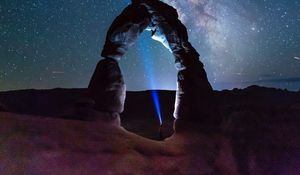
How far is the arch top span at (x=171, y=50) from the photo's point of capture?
39.1ft

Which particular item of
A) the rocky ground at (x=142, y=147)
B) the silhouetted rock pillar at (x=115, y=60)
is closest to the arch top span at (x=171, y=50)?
the silhouetted rock pillar at (x=115, y=60)

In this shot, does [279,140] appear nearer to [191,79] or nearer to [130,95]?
[191,79]

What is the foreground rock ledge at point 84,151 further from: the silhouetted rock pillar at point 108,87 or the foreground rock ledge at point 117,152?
the silhouetted rock pillar at point 108,87

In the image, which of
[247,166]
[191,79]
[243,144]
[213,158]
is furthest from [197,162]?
[191,79]

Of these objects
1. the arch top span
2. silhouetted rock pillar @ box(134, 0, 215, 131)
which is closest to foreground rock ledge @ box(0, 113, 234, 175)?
silhouetted rock pillar @ box(134, 0, 215, 131)

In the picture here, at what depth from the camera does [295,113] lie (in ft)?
45.3

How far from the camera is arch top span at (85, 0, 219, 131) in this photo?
11.9 meters

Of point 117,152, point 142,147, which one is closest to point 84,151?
point 117,152

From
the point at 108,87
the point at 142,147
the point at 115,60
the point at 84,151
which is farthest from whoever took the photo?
the point at 115,60

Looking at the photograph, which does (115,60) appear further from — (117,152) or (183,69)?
(117,152)

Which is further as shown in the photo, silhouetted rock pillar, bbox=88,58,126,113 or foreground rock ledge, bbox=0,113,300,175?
silhouetted rock pillar, bbox=88,58,126,113

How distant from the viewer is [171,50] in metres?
13.5

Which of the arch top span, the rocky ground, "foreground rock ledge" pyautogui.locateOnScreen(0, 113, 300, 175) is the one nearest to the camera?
"foreground rock ledge" pyautogui.locateOnScreen(0, 113, 300, 175)

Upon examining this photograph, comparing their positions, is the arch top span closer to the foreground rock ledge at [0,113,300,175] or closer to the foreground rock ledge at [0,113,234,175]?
the foreground rock ledge at [0,113,300,175]
